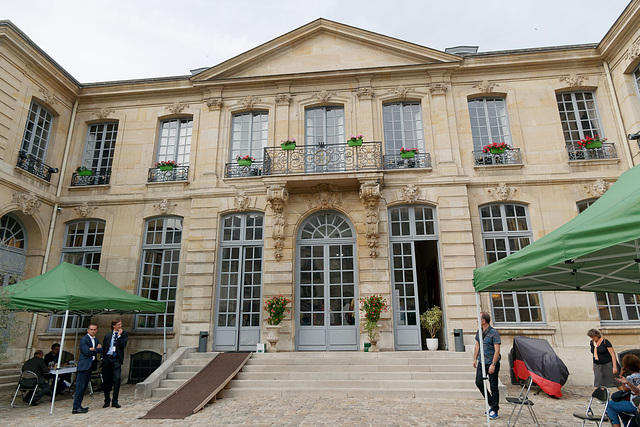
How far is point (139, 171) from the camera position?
435 inches

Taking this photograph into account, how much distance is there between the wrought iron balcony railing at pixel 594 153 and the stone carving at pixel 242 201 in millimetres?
8009

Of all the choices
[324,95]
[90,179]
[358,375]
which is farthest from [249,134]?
[358,375]

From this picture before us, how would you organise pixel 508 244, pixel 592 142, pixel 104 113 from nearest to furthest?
pixel 508 244
pixel 592 142
pixel 104 113

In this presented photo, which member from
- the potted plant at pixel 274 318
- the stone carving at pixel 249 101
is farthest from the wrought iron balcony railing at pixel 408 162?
the potted plant at pixel 274 318

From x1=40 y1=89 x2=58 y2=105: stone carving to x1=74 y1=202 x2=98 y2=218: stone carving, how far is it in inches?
115

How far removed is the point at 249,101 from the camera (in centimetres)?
1112

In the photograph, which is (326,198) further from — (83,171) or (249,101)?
(83,171)

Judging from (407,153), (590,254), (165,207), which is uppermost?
(407,153)

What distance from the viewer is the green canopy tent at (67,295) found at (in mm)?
6953

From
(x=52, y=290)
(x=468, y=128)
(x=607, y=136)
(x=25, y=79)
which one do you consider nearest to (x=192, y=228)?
Result: (x=52, y=290)

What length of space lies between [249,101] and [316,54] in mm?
2316

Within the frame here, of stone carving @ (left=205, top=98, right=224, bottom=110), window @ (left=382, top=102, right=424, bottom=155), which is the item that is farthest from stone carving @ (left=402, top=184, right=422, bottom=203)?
stone carving @ (left=205, top=98, right=224, bottom=110)

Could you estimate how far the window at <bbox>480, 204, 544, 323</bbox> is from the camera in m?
9.00

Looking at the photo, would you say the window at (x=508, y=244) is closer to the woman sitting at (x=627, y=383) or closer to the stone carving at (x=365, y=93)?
the stone carving at (x=365, y=93)
